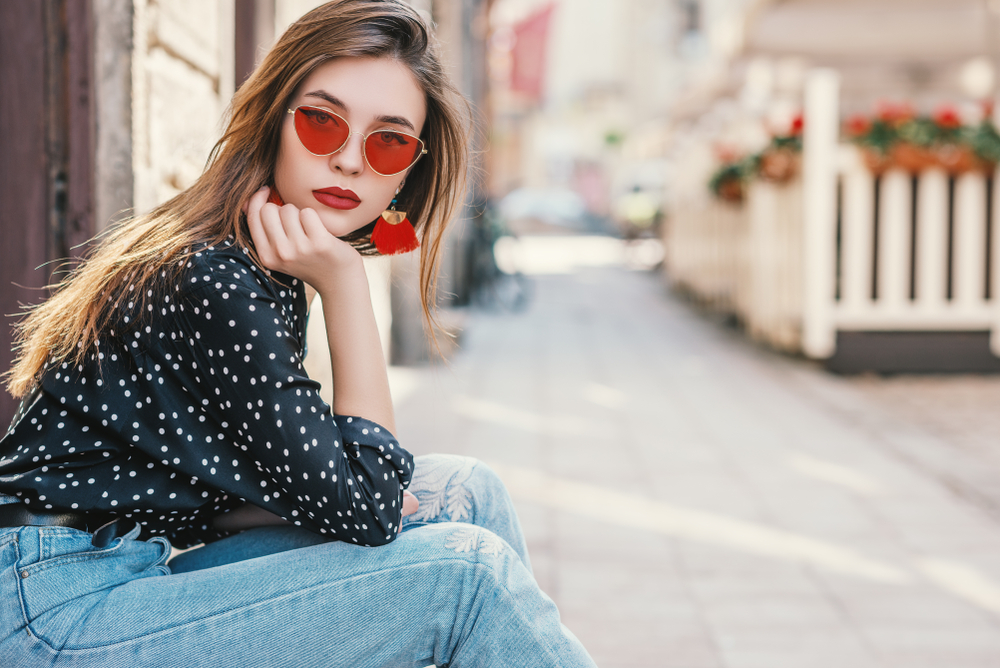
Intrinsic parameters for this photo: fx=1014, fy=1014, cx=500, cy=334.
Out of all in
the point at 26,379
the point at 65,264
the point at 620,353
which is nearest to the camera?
the point at 26,379

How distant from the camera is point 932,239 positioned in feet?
21.0

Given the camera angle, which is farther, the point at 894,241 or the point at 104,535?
the point at 894,241

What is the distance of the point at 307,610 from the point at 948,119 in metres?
5.94

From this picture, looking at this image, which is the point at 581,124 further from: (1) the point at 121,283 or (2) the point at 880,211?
(1) the point at 121,283

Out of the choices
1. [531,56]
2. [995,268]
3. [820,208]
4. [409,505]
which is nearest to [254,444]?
[409,505]

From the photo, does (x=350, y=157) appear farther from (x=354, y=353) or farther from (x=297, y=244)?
(x=354, y=353)

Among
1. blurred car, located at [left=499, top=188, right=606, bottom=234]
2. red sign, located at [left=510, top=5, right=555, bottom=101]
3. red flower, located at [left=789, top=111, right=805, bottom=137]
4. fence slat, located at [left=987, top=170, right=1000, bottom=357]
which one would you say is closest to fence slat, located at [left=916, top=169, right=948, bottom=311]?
fence slat, located at [left=987, top=170, right=1000, bottom=357]

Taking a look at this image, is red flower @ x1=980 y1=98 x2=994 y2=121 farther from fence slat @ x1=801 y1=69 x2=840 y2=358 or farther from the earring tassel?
the earring tassel

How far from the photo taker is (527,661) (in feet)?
4.52

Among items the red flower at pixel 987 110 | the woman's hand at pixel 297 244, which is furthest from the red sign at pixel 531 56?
the woman's hand at pixel 297 244

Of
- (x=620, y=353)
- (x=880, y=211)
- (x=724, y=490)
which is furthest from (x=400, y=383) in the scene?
(x=880, y=211)

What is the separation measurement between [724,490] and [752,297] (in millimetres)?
4502

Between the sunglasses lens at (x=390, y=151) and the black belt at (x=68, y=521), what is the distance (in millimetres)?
637

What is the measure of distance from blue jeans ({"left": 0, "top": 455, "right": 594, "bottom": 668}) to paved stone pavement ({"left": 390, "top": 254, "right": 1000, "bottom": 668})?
1.12 meters
